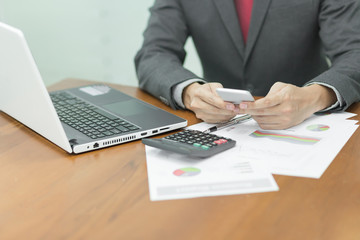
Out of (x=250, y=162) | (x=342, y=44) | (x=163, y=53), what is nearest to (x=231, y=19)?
(x=163, y=53)

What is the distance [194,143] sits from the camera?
803 millimetres

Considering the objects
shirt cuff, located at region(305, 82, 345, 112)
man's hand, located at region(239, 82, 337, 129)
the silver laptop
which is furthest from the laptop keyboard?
shirt cuff, located at region(305, 82, 345, 112)

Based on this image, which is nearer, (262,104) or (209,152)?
(209,152)

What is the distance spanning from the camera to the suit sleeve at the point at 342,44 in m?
1.03

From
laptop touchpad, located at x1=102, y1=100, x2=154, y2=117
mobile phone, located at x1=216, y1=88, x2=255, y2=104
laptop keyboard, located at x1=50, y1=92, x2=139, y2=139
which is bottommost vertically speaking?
laptop touchpad, located at x1=102, y1=100, x2=154, y2=117

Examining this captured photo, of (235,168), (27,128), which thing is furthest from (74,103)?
(235,168)

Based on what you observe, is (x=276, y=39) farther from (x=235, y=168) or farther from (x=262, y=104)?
(x=235, y=168)

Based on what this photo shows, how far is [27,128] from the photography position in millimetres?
971

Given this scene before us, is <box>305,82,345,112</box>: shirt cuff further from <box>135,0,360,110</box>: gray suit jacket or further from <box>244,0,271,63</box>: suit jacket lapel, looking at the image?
<box>244,0,271,63</box>: suit jacket lapel

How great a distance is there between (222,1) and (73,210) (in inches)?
37.1

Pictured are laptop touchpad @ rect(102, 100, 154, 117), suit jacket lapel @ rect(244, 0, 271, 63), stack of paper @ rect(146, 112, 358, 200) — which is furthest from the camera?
suit jacket lapel @ rect(244, 0, 271, 63)

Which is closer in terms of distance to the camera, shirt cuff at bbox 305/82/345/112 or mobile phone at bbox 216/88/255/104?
mobile phone at bbox 216/88/255/104

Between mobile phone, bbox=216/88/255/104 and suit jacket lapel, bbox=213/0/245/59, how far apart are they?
0.55 meters

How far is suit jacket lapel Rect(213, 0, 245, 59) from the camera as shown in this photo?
54.0 inches
